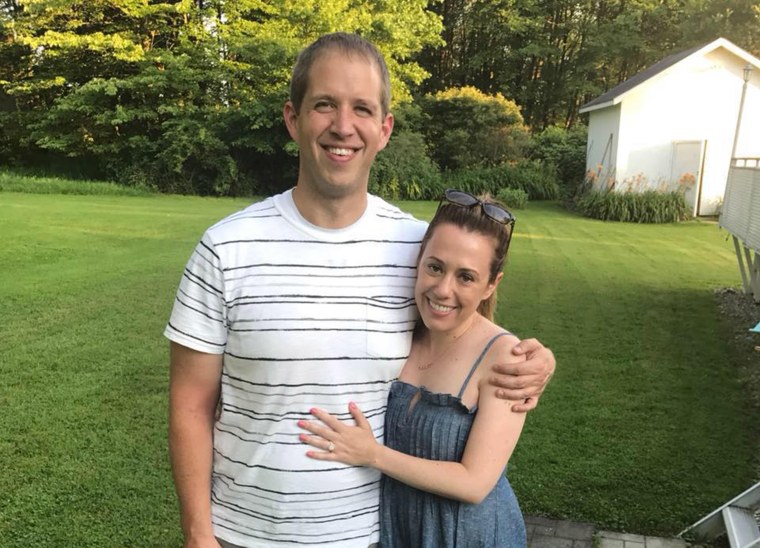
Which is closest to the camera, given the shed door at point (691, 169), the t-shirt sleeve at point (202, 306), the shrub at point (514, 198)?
the t-shirt sleeve at point (202, 306)

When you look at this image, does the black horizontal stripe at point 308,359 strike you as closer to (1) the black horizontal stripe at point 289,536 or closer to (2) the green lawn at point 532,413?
(1) the black horizontal stripe at point 289,536

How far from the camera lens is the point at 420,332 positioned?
1632 mm

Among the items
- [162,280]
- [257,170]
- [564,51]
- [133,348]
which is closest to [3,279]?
[162,280]

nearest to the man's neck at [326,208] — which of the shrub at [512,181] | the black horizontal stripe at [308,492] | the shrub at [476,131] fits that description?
→ the black horizontal stripe at [308,492]

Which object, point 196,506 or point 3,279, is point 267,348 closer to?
point 196,506

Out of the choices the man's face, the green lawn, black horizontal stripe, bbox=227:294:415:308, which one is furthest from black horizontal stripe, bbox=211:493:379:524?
the green lawn

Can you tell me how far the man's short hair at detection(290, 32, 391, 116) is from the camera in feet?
4.66

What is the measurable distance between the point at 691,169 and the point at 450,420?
18.7 m

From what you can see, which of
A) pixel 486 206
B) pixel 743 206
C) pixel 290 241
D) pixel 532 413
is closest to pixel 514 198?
pixel 743 206

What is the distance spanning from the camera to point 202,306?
1384 mm

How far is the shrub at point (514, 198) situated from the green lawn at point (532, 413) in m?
8.04

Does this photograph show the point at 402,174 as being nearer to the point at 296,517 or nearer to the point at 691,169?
the point at 691,169

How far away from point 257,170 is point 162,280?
1481 centimetres

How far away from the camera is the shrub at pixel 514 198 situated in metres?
18.8
